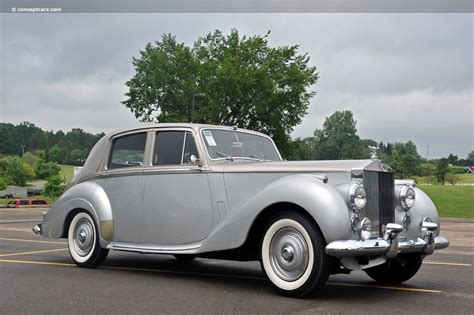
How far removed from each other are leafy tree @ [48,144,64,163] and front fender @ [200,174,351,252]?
100136 millimetres

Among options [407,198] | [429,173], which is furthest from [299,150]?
→ [429,173]

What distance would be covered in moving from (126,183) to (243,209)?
219cm

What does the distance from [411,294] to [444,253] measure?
5089mm

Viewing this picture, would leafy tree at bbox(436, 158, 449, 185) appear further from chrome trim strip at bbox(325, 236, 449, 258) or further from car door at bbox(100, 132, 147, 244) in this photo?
chrome trim strip at bbox(325, 236, 449, 258)

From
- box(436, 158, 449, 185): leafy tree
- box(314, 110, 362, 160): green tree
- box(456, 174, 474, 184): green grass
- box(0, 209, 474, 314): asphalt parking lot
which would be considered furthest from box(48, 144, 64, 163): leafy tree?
box(0, 209, 474, 314): asphalt parking lot

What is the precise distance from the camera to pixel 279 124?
37.1 metres

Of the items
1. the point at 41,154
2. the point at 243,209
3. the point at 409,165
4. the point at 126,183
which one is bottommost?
the point at 243,209

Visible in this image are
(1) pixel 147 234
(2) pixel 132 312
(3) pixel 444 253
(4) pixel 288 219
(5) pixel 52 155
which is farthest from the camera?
(5) pixel 52 155

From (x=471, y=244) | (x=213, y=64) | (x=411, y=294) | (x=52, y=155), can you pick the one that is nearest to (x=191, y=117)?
(x=213, y=64)

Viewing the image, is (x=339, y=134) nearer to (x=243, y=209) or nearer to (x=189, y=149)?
(x=189, y=149)

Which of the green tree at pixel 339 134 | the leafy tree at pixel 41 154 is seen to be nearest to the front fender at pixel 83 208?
the green tree at pixel 339 134

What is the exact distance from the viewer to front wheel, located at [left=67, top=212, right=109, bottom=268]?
24.7 ft

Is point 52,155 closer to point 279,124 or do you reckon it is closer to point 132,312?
point 279,124

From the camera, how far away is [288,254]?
17.7ft
